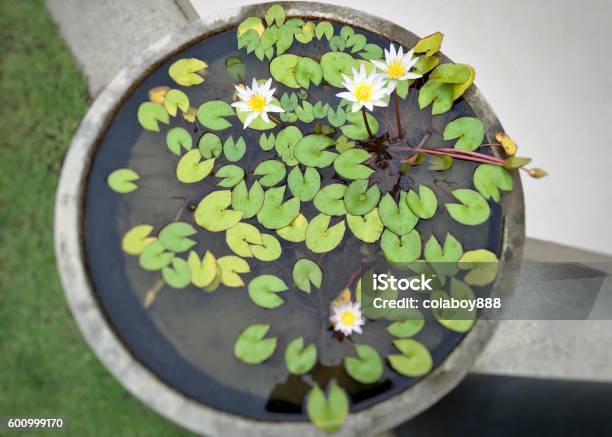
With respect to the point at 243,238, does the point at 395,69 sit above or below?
above

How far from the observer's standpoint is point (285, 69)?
128cm

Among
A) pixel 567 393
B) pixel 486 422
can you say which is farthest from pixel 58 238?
pixel 567 393

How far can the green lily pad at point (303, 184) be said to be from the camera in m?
1.19

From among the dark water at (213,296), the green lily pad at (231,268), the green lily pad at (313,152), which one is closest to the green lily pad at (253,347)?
the dark water at (213,296)

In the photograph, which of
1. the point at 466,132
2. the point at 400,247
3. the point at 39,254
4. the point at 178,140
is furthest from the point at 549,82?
the point at 39,254

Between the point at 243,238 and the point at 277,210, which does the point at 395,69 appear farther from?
the point at 243,238

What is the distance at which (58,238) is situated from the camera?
1.10 metres

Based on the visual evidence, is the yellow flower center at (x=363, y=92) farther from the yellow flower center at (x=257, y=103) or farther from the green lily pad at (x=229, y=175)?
the green lily pad at (x=229, y=175)

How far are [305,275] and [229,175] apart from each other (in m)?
0.34

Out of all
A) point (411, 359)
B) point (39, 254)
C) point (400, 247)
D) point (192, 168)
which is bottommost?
point (411, 359)

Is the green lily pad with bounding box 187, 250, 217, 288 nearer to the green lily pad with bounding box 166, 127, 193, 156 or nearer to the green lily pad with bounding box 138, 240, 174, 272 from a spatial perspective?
the green lily pad with bounding box 138, 240, 174, 272

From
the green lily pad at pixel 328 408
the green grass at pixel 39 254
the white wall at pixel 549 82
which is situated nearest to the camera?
the green lily pad at pixel 328 408

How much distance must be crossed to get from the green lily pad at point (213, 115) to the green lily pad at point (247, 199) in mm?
186

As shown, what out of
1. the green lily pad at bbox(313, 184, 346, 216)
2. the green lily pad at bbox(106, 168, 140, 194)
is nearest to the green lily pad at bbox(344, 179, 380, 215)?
the green lily pad at bbox(313, 184, 346, 216)
